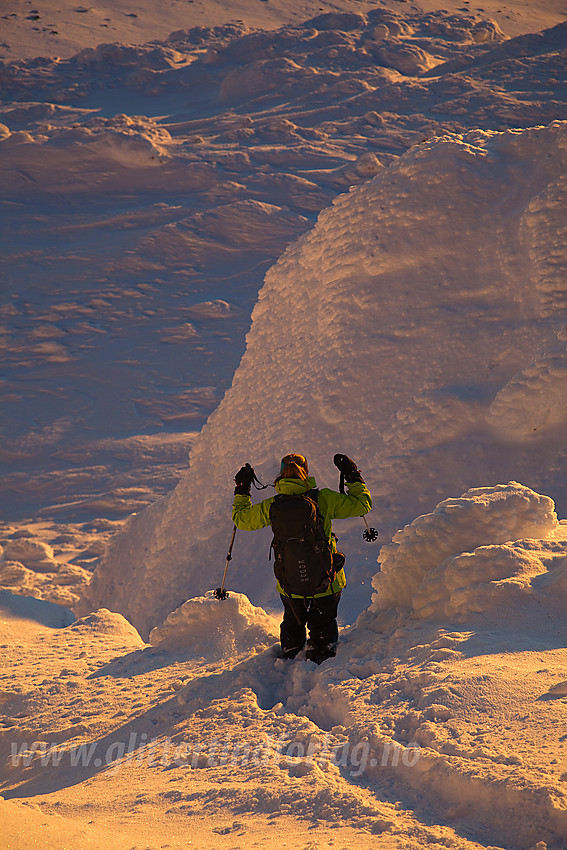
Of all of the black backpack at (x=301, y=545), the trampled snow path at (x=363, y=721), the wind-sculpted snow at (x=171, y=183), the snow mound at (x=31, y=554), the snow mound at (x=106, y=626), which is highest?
the wind-sculpted snow at (x=171, y=183)

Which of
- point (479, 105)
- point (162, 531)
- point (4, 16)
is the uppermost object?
point (4, 16)

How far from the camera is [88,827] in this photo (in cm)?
258

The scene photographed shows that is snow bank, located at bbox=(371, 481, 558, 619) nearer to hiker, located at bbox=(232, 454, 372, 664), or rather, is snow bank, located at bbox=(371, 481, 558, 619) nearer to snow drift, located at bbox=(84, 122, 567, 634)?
hiker, located at bbox=(232, 454, 372, 664)

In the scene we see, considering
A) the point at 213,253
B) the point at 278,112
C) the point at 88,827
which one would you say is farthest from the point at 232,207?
the point at 88,827

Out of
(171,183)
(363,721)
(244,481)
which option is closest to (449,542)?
(244,481)

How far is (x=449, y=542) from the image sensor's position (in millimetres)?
4055

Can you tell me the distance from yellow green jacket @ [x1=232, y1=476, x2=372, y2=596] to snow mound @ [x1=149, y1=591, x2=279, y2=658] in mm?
969

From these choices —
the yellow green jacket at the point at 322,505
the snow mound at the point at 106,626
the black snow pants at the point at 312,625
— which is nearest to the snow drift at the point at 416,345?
the snow mound at the point at 106,626

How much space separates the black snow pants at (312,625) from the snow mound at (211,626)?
2.10ft

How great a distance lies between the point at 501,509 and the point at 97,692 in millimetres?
2418

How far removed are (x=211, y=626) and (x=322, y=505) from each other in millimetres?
1560

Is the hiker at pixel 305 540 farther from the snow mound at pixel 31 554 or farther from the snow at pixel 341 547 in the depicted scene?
the snow mound at pixel 31 554

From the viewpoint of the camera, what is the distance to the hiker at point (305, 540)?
11.7 feet

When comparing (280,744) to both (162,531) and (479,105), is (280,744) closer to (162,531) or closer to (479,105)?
(162,531)
